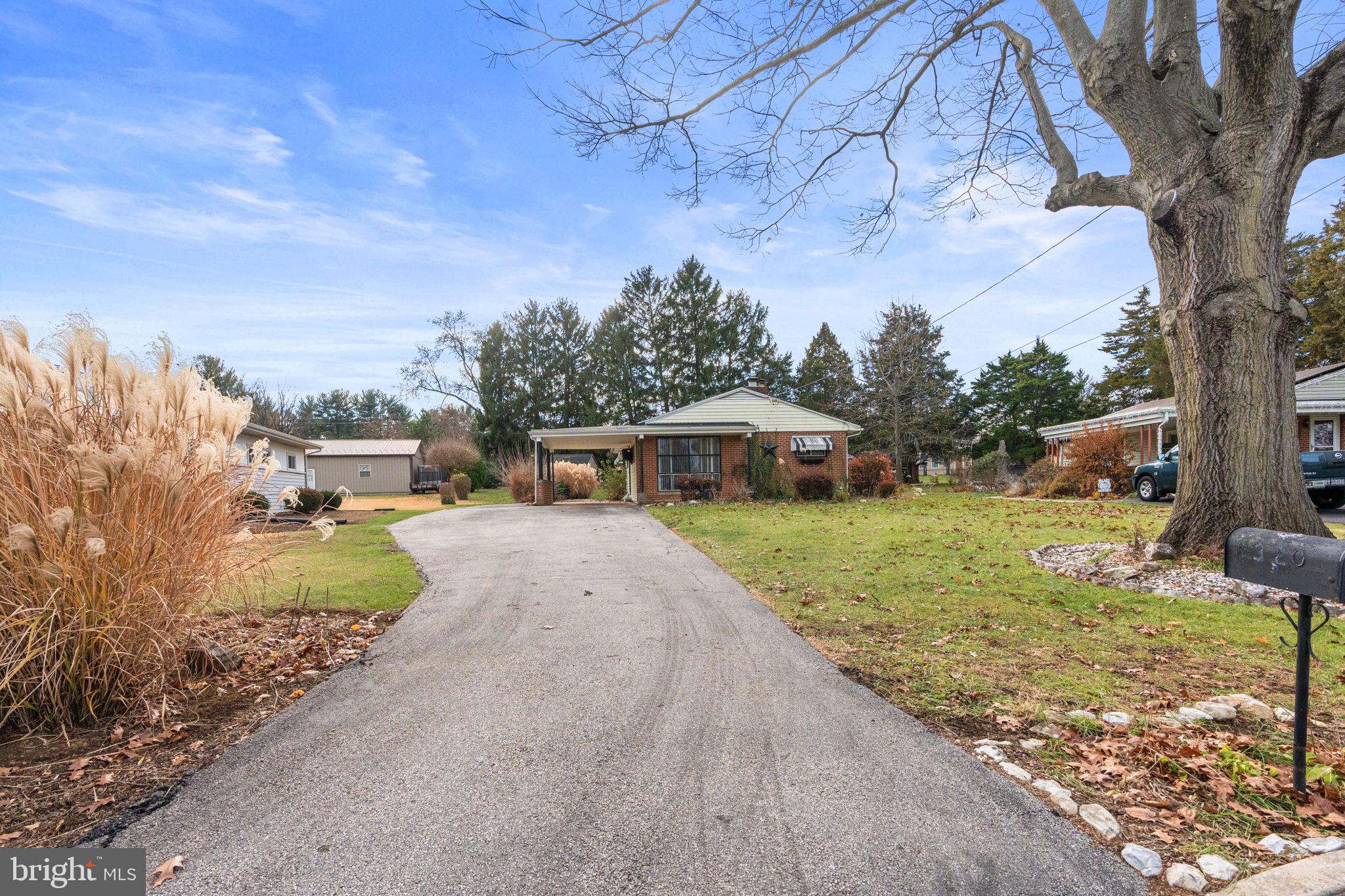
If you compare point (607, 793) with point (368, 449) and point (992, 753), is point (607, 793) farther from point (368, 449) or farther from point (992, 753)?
point (368, 449)

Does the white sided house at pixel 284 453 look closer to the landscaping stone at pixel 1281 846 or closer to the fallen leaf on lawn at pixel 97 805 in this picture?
the fallen leaf on lawn at pixel 97 805

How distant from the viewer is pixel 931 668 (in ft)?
13.9

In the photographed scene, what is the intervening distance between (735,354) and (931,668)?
4074cm

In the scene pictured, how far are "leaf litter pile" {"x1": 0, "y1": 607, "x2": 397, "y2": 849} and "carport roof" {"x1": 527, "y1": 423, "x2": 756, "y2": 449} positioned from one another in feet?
53.6

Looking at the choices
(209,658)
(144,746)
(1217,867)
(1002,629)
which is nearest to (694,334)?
(1002,629)

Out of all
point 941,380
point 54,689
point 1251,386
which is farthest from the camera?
point 941,380

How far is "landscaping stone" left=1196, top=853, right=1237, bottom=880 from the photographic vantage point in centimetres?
204

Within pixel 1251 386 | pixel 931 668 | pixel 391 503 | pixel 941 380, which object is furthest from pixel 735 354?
pixel 931 668

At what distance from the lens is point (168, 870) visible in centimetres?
210

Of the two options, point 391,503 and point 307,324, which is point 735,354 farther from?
point 307,324

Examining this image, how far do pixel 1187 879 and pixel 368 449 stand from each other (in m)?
42.3

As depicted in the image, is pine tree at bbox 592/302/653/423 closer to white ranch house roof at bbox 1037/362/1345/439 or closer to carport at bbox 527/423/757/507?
carport at bbox 527/423/757/507

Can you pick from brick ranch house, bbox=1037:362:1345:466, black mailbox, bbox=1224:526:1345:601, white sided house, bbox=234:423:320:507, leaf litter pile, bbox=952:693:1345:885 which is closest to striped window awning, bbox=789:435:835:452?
brick ranch house, bbox=1037:362:1345:466

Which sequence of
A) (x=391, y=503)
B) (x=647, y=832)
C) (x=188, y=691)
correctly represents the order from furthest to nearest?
1. (x=391, y=503)
2. (x=188, y=691)
3. (x=647, y=832)
